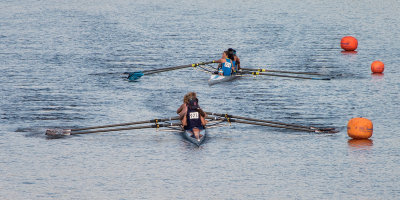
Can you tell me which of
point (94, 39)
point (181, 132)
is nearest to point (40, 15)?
point (94, 39)

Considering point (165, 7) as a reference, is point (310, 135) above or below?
below

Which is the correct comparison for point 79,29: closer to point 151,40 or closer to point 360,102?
point 151,40

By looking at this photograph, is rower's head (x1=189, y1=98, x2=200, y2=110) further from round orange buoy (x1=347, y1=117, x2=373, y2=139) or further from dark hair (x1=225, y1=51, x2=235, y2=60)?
dark hair (x1=225, y1=51, x2=235, y2=60)

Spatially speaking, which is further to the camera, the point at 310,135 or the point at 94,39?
the point at 94,39

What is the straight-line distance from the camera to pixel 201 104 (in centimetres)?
3438

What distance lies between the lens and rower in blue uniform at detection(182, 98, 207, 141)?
2684 centimetres

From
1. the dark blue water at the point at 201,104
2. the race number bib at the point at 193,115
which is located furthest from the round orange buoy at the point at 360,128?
the race number bib at the point at 193,115

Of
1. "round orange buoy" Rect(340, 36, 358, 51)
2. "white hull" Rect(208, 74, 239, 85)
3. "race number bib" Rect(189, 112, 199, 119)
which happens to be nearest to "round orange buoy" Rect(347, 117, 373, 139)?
"race number bib" Rect(189, 112, 199, 119)

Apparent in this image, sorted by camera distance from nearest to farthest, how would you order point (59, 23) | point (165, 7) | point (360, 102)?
point (360, 102) → point (59, 23) → point (165, 7)

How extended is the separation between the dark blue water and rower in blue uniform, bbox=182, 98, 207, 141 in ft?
2.04

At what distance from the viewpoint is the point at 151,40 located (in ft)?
197

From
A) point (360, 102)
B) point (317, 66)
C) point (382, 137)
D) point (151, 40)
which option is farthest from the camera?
point (151, 40)

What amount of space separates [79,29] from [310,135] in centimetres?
4264

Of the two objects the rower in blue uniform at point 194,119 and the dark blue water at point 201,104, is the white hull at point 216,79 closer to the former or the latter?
the dark blue water at point 201,104
